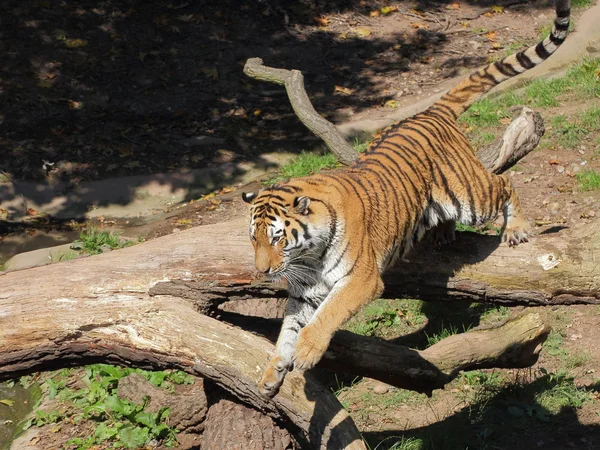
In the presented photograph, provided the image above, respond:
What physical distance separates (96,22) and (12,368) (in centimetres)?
859

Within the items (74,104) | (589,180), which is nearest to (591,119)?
(589,180)

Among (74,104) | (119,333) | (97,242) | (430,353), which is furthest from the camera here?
(74,104)

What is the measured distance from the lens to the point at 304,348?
3.98 meters

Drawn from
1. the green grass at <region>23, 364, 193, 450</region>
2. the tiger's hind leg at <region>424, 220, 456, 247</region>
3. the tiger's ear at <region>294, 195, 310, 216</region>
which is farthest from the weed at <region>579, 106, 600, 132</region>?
the tiger's ear at <region>294, 195, 310, 216</region>

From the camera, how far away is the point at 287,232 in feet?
13.6

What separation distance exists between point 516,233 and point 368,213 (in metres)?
1.26

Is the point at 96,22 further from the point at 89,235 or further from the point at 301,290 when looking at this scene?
the point at 301,290

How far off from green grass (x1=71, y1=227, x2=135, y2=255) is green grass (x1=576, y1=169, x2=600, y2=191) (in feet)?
14.4

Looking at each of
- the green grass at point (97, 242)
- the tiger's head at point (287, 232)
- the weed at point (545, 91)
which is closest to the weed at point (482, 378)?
the tiger's head at point (287, 232)

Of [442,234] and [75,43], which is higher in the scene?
[442,234]

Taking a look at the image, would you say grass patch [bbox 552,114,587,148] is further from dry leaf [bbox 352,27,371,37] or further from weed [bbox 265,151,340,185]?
dry leaf [bbox 352,27,371,37]

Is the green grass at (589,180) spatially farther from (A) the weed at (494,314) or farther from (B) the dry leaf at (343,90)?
(B) the dry leaf at (343,90)

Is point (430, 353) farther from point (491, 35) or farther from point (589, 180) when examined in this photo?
point (491, 35)

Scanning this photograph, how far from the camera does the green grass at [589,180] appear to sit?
7.62 meters
